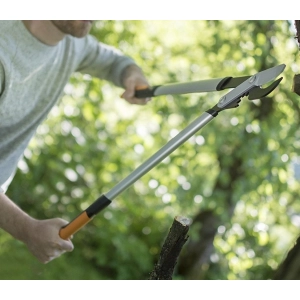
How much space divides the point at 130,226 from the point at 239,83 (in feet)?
5.67

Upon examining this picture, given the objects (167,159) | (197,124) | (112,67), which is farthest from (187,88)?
(167,159)

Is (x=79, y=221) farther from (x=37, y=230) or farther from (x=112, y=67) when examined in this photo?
(x=112, y=67)

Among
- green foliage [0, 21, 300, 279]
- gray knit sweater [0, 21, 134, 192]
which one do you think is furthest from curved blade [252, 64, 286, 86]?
green foliage [0, 21, 300, 279]

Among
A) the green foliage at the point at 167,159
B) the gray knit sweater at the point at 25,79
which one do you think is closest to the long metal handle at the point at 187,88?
the gray knit sweater at the point at 25,79

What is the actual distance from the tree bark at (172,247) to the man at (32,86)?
200 mm

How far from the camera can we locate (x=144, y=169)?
1.08m

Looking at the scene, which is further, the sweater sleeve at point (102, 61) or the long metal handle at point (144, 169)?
the sweater sleeve at point (102, 61)

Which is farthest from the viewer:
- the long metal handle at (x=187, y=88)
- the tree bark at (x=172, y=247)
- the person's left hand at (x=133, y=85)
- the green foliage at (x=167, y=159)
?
the green foliage at (x=167, y=159)

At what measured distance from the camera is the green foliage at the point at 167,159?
6.97 feet

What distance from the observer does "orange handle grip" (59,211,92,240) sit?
3.51 ft

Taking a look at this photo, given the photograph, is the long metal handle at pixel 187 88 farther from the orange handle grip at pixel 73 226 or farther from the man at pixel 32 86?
the orange handle grip at pixel 73 226

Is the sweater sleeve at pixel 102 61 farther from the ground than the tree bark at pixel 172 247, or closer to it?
farther from the ground

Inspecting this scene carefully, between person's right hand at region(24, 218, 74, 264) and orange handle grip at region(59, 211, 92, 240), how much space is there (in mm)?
10

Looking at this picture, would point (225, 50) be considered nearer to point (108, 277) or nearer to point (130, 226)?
point (130, 226)
